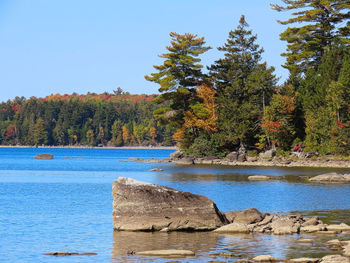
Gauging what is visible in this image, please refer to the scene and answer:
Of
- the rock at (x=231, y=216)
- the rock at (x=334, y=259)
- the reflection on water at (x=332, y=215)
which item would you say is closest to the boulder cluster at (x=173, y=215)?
the rock at (x=231, y=216)

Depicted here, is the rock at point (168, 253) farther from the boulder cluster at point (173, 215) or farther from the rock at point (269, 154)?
the rock at point (269, 154)

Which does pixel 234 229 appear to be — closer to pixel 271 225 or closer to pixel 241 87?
pixel 271 225

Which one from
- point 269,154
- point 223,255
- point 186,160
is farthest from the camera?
point 186,160

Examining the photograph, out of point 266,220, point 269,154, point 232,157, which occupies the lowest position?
point 266,220

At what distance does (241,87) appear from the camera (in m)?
84.8

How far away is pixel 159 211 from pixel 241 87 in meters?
63.2

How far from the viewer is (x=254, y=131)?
82125 millimetres

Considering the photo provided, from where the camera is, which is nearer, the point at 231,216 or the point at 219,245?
the point at 219,245

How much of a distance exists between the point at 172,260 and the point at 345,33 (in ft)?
224

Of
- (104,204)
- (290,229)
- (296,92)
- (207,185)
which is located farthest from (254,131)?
(290,229)

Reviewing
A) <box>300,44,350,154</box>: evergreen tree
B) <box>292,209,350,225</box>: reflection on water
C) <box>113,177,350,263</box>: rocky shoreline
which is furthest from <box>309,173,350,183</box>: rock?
<box>113,177,350,263</box>: rocky shoreline

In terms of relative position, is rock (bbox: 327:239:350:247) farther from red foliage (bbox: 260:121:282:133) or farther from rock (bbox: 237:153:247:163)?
rock (bbox: 237:153:247:163)

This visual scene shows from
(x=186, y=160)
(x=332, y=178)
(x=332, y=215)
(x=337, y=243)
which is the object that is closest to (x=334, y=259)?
(x=337, y=243)

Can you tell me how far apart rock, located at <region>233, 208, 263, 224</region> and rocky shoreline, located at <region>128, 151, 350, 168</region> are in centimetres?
4278
